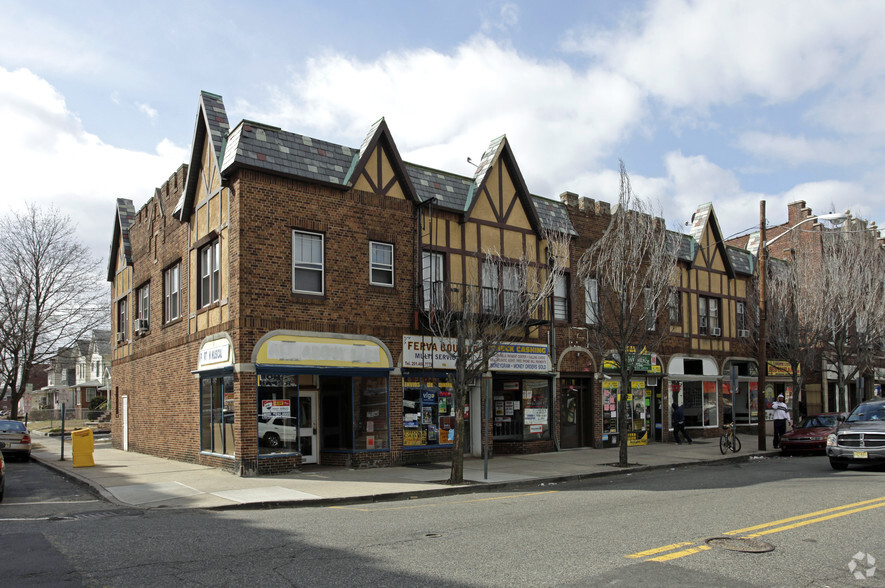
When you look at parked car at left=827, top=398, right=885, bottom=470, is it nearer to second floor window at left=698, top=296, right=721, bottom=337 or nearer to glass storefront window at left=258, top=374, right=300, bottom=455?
second floor window at left=698, top=296, right=721, bottom=337

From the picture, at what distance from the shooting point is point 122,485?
15.4 metres

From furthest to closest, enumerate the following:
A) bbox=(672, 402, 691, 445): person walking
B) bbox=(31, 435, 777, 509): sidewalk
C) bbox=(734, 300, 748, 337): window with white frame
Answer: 1. bbox=(734, 300, 748, 337): window with white frame
2. bbox=(672, 402, 691, 445): person walking
3. bbox=(31, 435, 777, 509): sidewalk

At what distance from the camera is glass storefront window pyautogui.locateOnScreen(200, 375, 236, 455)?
17250mm

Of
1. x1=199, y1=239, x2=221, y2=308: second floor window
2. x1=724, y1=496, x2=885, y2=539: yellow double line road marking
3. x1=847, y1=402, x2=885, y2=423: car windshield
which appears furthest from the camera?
x1=199, y1=239, x2=221, y2=308: second floor window

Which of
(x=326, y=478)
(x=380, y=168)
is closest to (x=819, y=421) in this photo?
(x=380, y=168)

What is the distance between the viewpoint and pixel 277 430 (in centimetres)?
1706

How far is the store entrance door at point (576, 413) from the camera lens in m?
23.5

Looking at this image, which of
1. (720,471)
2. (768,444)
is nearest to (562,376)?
(720,471)

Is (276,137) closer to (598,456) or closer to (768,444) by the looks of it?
(598,456)

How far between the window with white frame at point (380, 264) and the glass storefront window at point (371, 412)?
8.66 feet

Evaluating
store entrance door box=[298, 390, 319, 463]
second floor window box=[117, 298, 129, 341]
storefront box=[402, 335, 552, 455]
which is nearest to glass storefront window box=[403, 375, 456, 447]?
storefront box=[402, 335, 552, 455]

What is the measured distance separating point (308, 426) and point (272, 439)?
1.65 metres

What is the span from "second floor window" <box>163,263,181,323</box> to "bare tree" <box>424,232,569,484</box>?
25.1 ft

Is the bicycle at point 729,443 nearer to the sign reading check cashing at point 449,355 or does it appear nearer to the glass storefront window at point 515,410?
the glass storefront window at point 515,410
